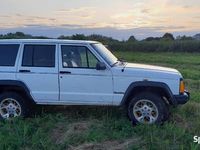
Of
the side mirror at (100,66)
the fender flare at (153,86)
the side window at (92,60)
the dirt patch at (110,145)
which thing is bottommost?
the dirt patch at (110,145)

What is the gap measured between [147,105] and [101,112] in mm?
1257

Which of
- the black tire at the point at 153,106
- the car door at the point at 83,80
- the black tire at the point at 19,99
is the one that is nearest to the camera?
the black tire at the point at 153,106

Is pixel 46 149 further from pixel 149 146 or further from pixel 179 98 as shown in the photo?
pixel 179 98

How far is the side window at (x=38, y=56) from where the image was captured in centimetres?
815

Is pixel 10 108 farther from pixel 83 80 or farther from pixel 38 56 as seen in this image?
pixel 83 80

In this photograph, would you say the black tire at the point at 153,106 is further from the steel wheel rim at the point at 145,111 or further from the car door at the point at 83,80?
the car door at the point at 83,80

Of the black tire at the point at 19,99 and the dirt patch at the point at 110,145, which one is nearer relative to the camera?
the dirt patch at the point at 110,145

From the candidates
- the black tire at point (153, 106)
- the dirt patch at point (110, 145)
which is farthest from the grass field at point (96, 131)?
the black tire at point (153, 106)

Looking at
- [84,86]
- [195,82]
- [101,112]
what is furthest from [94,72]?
[195,82]

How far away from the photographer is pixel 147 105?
25.7ft

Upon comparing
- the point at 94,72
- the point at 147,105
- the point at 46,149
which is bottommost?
the point at 46,149

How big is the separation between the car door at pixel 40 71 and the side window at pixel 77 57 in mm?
203

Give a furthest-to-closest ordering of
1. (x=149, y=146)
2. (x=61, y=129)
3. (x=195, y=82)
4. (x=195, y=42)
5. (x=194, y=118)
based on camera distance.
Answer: (x=195, y=42) < (x=195, y=82) < (x=194, y=118) < (x=61, y=129) < (x=149, y=146)

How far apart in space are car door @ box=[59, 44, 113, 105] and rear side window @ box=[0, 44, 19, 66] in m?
1.00
